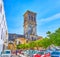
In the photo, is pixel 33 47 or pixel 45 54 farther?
pixel 33 47

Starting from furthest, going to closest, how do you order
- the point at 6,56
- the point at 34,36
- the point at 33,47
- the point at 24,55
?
the point at 34,36, the point at 33,47, the point at 24,55, the point at 6,56

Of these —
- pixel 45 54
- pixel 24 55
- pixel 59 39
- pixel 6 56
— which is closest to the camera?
pixel 45 54

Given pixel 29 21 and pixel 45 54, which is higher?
pixel 29 21

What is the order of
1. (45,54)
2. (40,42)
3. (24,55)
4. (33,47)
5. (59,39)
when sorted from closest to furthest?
(45,54) → (24,55) → (59,39) → (40,42) → (33,47)

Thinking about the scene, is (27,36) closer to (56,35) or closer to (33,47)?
(33,47)

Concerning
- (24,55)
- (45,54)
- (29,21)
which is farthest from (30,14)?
(45,54)

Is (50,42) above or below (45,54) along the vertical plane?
above

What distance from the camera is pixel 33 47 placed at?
36.7 feet

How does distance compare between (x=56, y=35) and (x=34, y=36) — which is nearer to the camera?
(x=56, y=35)

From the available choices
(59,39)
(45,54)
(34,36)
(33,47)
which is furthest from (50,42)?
(45,54)

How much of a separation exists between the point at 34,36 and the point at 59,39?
4.37 meters

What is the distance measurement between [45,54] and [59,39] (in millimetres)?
3293

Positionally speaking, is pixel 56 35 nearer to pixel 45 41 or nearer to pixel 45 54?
pixel 45 41

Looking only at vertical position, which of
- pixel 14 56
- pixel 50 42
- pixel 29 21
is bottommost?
pixel 14 56
